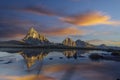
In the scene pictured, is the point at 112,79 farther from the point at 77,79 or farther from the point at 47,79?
the point at 47,79

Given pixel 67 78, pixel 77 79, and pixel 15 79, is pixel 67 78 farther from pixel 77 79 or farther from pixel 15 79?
pixel 15 79

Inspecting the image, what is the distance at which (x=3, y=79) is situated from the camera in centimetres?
4909

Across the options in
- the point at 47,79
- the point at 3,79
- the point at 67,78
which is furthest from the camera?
the point at 67,78

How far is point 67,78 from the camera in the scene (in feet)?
192

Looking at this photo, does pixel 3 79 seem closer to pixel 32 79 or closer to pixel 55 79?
pixel 32 79

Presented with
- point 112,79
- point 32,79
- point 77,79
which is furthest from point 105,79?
point 32,79

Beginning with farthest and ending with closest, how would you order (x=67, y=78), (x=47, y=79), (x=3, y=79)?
(x=67, y=78) < (x=47, y=79) < (x=3, y=79)

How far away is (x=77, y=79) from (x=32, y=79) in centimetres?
1018

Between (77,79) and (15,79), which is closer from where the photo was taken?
(15,79)

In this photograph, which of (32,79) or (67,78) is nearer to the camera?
(32,79)

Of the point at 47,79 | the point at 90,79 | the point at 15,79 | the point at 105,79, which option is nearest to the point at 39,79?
the point at 47,79

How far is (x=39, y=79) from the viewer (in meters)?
52.9

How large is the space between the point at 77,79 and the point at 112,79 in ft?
25.1

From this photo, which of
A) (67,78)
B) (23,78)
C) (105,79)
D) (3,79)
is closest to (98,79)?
(105,79)
